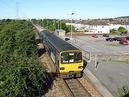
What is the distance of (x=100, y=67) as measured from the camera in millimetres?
26516

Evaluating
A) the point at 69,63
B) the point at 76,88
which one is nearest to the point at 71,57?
the point at 69,63

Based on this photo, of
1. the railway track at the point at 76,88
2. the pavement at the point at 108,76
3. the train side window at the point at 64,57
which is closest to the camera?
the railway track at the point at 76,88

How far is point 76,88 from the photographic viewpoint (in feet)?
61.1

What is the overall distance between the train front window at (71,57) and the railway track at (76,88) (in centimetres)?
169

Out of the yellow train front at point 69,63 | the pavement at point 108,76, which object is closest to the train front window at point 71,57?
the yellow train front at point 69,63

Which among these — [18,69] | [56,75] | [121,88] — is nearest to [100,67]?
[56,75]

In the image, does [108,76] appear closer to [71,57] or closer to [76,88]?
[71,57]

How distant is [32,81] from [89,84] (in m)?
6.04

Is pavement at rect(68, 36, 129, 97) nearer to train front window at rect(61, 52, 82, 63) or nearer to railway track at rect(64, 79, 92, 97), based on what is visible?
railway track at rect(64, 79, 92, 97)

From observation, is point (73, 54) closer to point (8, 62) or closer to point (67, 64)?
point (67, 64)

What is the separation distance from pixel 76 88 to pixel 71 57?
2691 millimetres

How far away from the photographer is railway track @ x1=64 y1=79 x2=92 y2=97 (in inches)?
672

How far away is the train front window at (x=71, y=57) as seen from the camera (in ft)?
65.5

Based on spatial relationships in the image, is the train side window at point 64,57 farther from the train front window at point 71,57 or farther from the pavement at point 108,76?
the pavement at point 108,76
